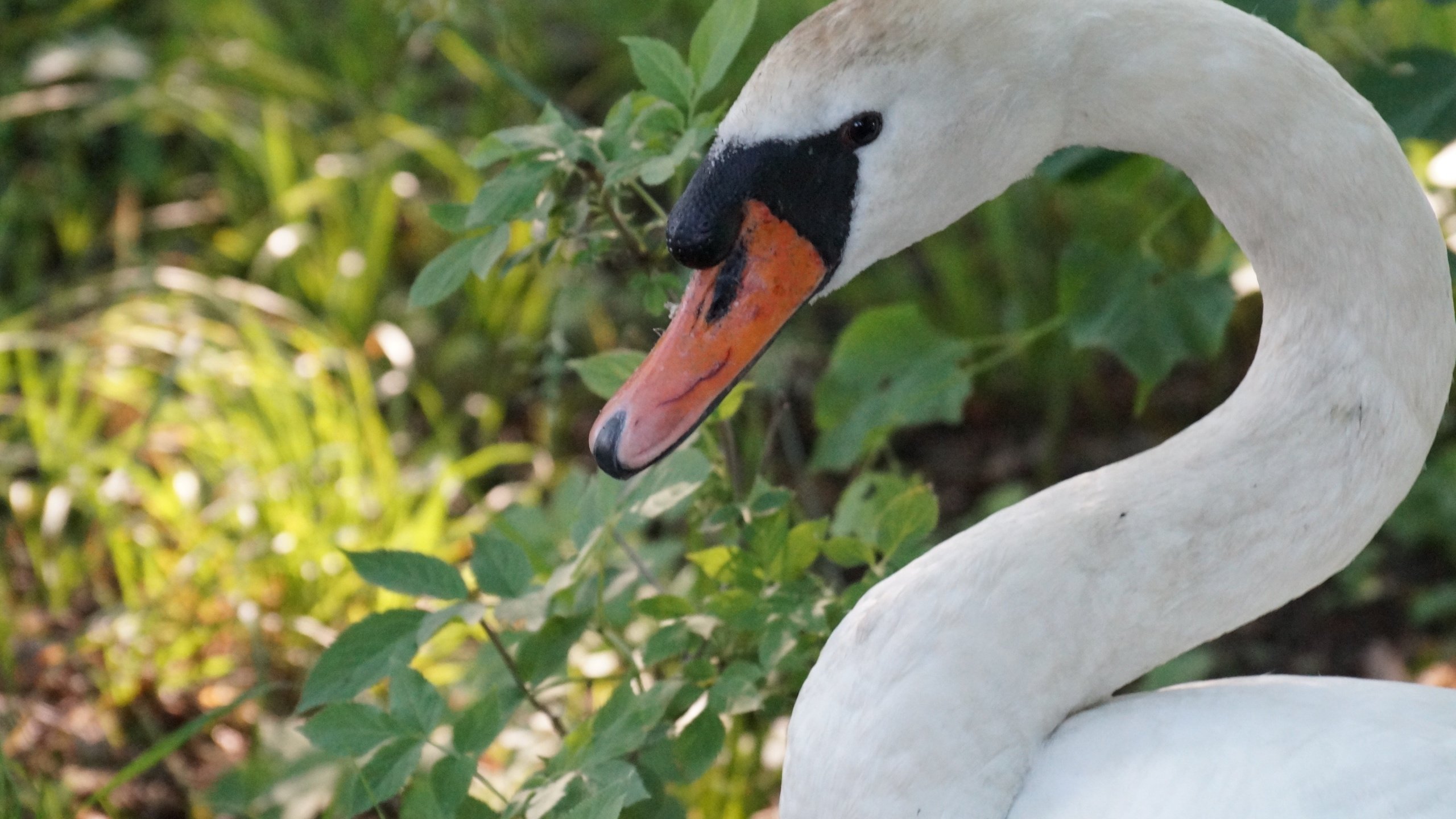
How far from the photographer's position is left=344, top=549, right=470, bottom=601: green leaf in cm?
173

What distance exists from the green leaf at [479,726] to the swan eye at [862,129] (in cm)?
75

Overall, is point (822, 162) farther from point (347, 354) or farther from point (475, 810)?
point (347, 354)

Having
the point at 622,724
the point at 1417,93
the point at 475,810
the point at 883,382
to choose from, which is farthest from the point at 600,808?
the point at 1417,93

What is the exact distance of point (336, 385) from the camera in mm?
3314

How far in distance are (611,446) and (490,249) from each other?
0.43m

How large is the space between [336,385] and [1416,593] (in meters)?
2.35

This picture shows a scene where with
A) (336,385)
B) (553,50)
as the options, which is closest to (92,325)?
(336,385)

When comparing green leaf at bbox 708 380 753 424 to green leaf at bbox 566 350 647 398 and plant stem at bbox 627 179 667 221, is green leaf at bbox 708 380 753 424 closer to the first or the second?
green leaf at bbox 566 350 647 398

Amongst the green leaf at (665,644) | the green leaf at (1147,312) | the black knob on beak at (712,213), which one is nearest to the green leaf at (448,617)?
the green leaf at (665,644)

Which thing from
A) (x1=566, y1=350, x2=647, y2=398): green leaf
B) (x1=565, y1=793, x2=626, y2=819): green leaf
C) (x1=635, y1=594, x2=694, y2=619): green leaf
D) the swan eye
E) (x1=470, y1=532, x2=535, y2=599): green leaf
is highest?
the swan eye

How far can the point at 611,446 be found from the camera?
1367mm

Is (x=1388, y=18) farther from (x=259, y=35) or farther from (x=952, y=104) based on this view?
(x=259, y=35)

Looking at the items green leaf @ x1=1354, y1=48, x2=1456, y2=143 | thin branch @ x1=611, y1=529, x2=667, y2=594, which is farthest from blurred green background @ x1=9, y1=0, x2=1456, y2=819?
thin branch @ x1=611, y1=529, x2=667, y2=594

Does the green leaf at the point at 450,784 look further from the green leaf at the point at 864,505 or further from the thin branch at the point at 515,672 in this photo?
the green leaf at the point at 864,505
